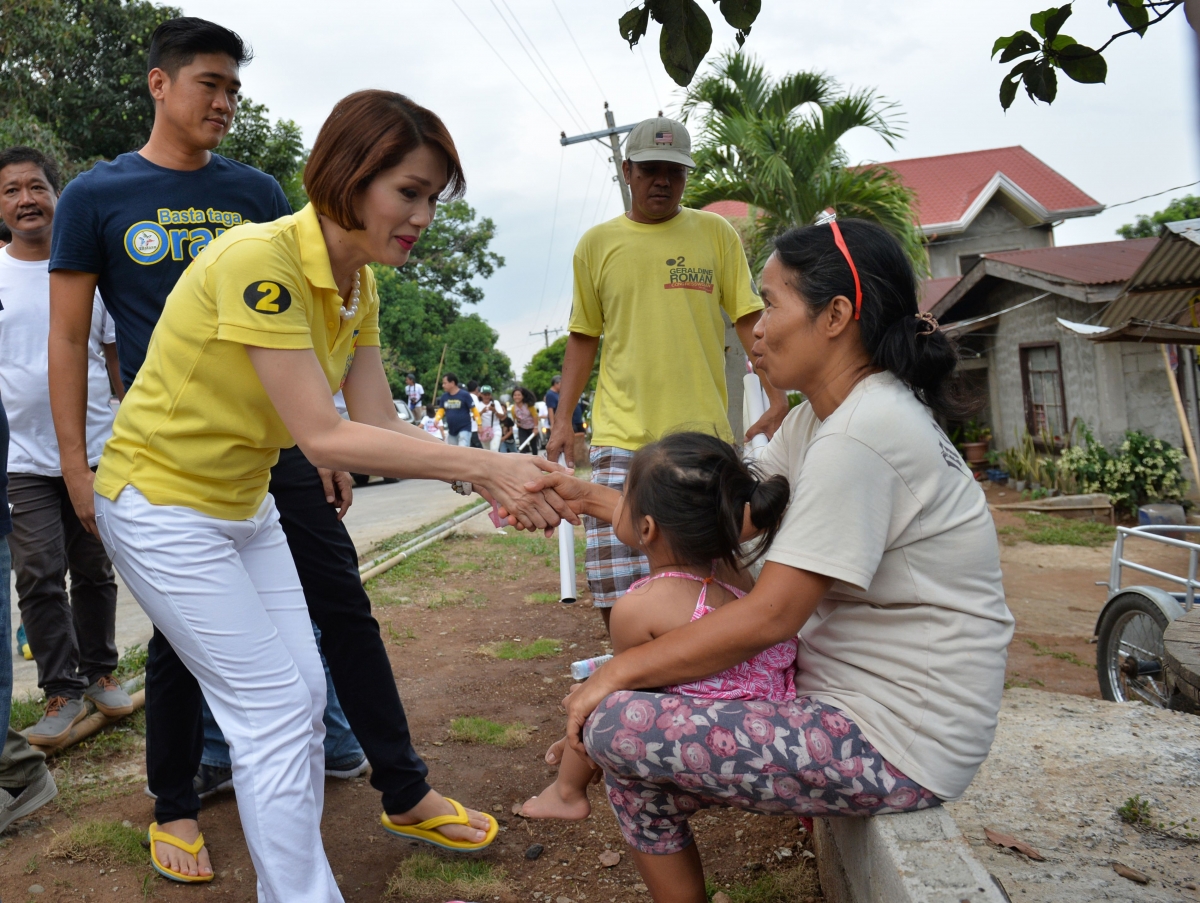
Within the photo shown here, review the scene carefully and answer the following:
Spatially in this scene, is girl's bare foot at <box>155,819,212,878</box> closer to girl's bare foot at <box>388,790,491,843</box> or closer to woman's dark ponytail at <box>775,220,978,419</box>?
girl's bare foot at <box>388,790,491,843</box>

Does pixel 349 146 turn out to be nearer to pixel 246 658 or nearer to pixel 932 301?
pixel 246 658

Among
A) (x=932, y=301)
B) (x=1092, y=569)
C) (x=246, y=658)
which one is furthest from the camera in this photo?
(x=932, y=301)

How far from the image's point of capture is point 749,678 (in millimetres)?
2223

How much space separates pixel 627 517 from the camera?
2.43 meters

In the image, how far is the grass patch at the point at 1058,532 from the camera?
451 inches

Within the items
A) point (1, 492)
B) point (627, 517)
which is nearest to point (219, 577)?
point (1, 492)

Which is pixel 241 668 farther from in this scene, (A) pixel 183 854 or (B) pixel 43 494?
(B) pixel 43 494

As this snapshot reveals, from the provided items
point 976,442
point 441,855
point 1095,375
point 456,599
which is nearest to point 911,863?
point 441,855

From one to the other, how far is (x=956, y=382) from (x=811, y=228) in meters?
0.48

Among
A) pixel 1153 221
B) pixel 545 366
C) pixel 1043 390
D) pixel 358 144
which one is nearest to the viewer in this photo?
pixel 358 144

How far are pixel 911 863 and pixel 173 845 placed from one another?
2.05 metres

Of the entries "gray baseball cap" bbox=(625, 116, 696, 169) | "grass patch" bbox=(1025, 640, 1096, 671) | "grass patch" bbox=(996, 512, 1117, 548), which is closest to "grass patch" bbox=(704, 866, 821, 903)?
"gray baseball cap" bbox=(625, 116, 696, 169)

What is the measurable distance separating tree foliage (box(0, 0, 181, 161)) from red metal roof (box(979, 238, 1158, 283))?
560 inches

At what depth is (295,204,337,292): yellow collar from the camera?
88.8 inches
